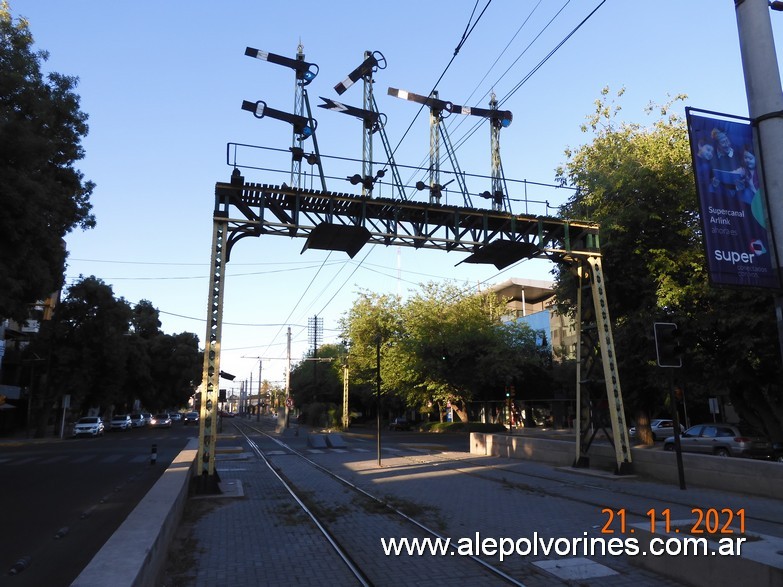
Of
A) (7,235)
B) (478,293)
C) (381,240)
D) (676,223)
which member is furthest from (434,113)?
(478,293)

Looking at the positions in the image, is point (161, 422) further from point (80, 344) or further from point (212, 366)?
point (212, 366)

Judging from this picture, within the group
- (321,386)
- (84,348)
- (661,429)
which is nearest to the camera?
(661,429)

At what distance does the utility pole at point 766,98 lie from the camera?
5699mm

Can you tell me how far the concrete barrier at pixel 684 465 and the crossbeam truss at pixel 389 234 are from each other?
688 millimetres

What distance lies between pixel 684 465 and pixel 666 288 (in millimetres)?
7857


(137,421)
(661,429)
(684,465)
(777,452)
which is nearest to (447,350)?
(661,429)

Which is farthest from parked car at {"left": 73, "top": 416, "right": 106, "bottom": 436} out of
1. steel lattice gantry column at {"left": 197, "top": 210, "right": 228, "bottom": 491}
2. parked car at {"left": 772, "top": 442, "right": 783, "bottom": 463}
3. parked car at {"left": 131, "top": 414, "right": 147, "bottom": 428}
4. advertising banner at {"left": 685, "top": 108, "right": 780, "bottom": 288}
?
advertising banner at {"left": 685, "top": 108, "right": 780, "bottom": 288}

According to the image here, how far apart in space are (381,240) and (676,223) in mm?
13087

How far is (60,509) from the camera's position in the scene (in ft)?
36.3

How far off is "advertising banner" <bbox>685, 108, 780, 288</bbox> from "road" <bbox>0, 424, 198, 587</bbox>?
826 cm

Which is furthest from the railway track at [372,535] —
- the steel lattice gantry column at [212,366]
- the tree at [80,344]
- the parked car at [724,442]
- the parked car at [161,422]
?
the parked car at [161,422]

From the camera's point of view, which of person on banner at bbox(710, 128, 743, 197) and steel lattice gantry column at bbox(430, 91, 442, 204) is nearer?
person on banner at bbox(710, 128, 743, 197)

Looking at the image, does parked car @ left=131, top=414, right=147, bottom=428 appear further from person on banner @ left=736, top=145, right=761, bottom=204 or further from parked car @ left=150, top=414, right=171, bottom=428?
person on banner @ left=736, top=145, right=761, bottom=204

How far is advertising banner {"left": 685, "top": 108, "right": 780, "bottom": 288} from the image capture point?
20.7 ft
